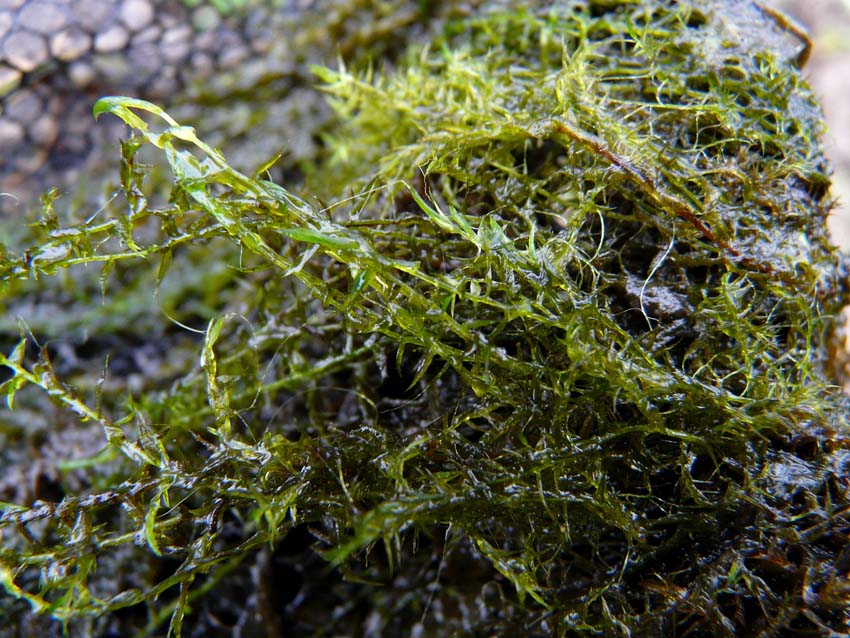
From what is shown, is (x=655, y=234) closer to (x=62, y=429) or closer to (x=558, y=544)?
(x=558, y=544)

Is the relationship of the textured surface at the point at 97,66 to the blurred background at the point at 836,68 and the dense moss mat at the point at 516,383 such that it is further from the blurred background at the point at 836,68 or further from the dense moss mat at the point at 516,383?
the blurred background at the point at 836,68

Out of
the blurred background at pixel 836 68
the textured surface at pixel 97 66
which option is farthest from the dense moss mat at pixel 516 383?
the blurred background at pixel 836 68

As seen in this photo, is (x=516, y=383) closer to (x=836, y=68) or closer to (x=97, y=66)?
(x=97, y=66)

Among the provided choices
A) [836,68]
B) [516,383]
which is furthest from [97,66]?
[836,68]

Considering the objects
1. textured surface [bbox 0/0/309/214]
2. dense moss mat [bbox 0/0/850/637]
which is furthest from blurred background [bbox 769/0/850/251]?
textured surface [bbox 0/0/309/214]

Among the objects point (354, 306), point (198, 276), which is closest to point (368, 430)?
point (354, 306)

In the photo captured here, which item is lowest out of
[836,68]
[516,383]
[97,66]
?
[97,66]

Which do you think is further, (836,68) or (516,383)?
(836,68)

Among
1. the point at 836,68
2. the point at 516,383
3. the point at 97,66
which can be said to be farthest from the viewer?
the point at 836,68
